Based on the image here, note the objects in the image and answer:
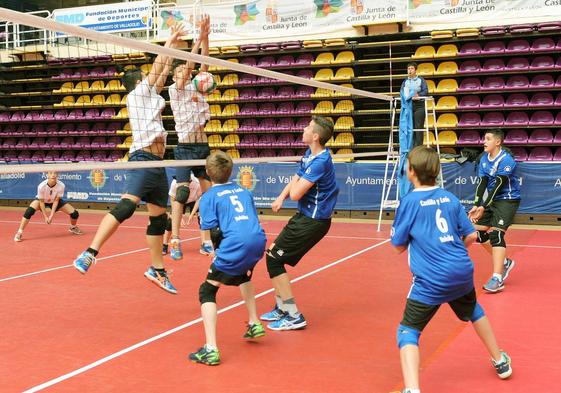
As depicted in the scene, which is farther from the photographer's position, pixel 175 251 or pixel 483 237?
pixel 175 251

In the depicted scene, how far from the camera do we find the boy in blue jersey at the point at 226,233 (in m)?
4.15

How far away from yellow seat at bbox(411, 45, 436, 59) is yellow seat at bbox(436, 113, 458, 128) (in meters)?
1.32

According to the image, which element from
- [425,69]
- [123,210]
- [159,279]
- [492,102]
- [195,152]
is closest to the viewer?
[123,210]

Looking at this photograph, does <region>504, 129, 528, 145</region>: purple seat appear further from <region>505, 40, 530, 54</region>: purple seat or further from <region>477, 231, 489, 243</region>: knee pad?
<region>477, 231, 489, 243</region>: knee pad

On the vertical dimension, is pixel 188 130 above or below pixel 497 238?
above

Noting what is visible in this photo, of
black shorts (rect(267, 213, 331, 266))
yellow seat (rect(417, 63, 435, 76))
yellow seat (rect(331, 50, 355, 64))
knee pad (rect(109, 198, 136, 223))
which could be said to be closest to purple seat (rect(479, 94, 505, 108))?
yellow seat (rect(417, 63, 435, 76))

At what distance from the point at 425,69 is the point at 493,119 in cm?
186

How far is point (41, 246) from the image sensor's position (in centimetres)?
945

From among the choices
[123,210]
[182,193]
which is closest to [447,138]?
[182,193]

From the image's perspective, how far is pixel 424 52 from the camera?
14344mm

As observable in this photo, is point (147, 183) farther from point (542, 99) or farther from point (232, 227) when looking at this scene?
point (542, 99)

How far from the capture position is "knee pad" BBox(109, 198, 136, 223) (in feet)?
16.8

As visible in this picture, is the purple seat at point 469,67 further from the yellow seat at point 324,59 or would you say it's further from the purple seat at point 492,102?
the yellow seat at point 324,59

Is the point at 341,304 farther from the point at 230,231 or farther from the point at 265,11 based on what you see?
the point at 265,11
